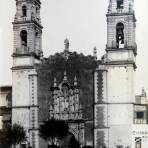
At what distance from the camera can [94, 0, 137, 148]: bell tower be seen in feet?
67.8

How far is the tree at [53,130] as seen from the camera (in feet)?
65.9

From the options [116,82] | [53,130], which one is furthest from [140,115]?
[53,130]

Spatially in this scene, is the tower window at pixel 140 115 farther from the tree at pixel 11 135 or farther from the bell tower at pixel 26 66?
the tree at pixel 11 135

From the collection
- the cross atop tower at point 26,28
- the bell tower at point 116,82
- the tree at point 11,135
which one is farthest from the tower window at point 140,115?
the cross atop tower at point 26,28

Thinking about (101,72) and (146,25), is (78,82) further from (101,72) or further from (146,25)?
(146,25)

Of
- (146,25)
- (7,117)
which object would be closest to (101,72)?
(7,117)

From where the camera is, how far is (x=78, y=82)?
21.6 metres

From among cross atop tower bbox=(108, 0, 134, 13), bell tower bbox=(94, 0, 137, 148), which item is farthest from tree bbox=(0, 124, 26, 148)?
cross atop tower bbox=(108, 0, 134, 13)

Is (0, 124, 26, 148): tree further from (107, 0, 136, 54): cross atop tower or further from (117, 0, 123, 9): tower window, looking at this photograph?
(117, 0, 123, 9): tower window

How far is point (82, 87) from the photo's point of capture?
70.6 ft

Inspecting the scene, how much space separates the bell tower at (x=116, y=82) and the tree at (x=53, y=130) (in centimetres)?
119

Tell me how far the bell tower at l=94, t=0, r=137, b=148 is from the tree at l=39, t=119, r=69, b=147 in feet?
3.92

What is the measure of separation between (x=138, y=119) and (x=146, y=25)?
8.02 meters

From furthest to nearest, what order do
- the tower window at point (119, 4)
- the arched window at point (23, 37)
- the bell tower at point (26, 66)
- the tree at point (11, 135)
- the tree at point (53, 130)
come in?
the arched window at point (23, 37), the bell tower at point (26, 66), the tower window at point (119, 4), the tree at point (53, 130), the tree at point (11, 135)
